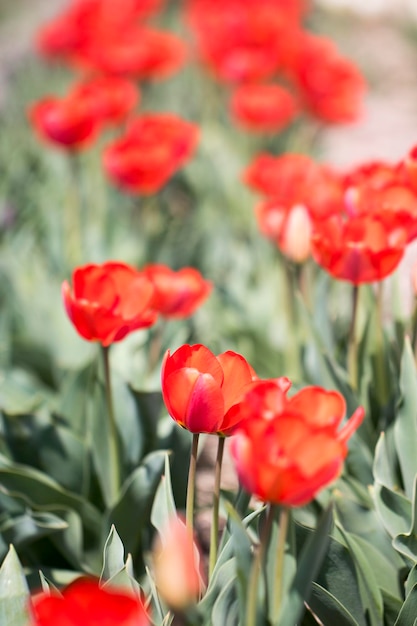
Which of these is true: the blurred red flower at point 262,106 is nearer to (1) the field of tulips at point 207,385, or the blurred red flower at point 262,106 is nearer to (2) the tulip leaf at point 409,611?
(1) the field of tulips at point 207,385

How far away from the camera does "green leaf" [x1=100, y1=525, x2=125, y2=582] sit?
1.03m

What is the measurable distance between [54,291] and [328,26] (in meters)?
5.88

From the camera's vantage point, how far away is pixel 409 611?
1040 millimetres

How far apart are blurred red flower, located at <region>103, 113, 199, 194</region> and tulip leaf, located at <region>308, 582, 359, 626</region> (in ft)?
4.38

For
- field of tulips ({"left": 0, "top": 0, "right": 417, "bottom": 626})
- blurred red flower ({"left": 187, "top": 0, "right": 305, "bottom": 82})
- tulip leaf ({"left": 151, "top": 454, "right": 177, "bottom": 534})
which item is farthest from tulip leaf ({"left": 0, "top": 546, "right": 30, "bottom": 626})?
blurred red flower ({"left": 187, "top": 0, "right": 305, "bottom": 82})

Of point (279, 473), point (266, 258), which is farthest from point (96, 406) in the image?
point (266, 258)

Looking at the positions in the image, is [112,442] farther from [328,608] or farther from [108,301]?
[328,608]

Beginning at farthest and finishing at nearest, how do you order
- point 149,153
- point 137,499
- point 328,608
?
point 149,153 < point 137,499 < point 328,608

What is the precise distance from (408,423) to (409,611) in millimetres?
291

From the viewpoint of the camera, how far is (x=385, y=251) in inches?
47.6

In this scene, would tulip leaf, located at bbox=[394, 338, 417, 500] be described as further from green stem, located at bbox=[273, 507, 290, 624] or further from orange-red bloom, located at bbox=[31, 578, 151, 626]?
orange-red bloom, located at bbox=[31, 578, 151, 626]

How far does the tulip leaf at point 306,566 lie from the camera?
0.82 meters

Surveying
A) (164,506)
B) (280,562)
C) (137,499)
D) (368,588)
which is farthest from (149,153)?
(280,562)

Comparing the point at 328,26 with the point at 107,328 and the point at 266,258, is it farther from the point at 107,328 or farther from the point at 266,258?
the point at 107,328
